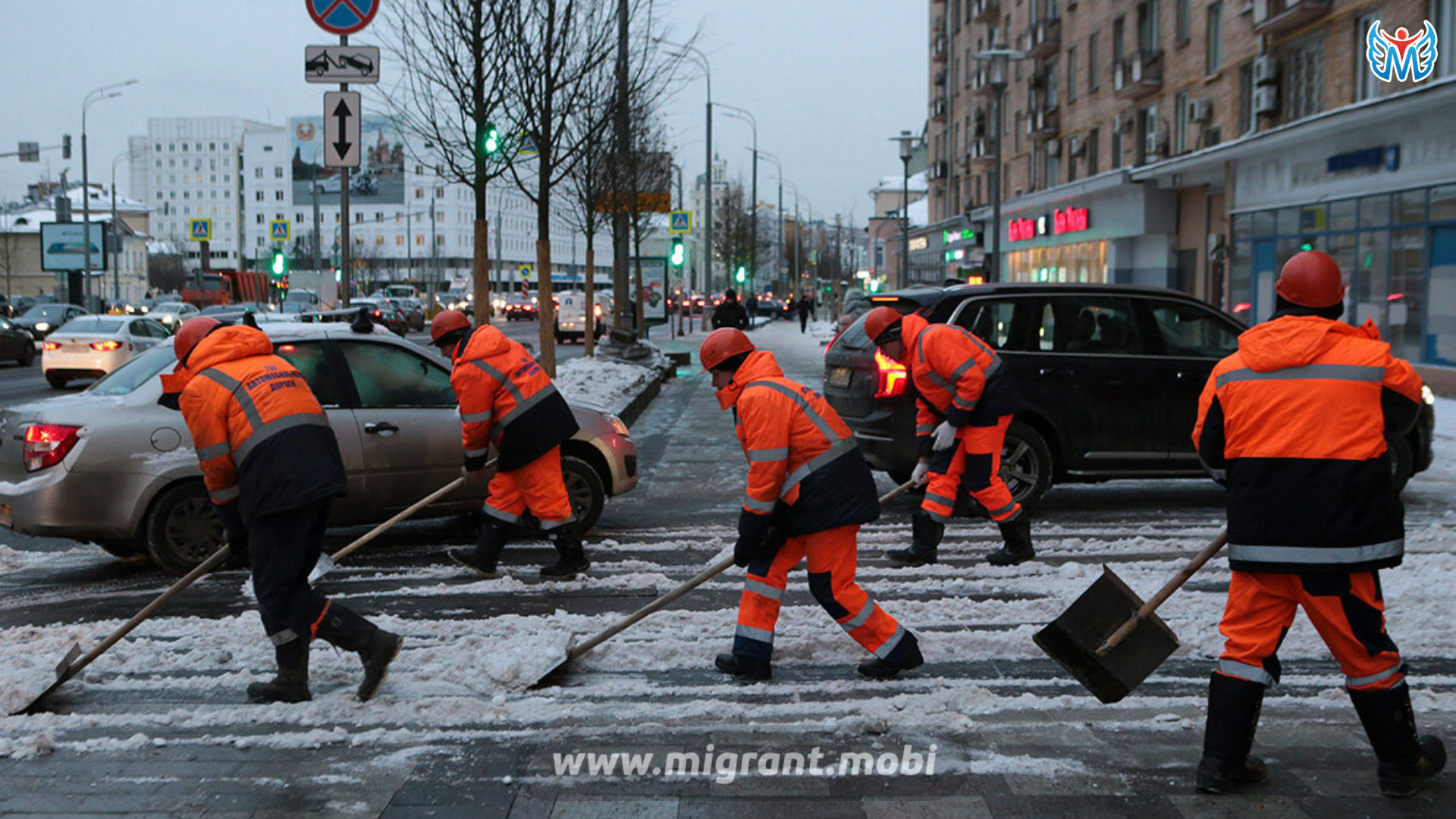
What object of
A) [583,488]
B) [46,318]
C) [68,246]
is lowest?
[583,488]

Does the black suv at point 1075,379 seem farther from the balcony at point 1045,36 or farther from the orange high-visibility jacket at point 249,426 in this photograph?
the balcony at point 1045,36

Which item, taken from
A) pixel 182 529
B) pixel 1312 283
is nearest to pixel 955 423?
pixel 1312 283

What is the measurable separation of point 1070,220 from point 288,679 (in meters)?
36.2

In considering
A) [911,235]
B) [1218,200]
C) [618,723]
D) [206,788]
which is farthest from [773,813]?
[911,235]

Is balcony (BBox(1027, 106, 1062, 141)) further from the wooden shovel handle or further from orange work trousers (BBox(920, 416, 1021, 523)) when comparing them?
the wooden shovel handle

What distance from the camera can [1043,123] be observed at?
137 ft

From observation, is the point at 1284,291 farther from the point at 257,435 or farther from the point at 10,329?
the point at 10,329

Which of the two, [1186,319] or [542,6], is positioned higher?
[542,6]

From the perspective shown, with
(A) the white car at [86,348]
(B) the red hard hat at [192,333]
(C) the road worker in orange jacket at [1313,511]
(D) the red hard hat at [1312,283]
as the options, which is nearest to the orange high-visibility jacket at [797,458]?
(C) the road worker in orange jacket at [1313,511]

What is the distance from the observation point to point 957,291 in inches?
379

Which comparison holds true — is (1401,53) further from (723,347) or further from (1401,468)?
(723,347)

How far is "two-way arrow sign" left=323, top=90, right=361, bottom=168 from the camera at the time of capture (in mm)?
12891

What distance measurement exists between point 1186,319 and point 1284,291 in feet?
19.6

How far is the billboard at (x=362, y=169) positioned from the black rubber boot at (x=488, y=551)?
378 feet
